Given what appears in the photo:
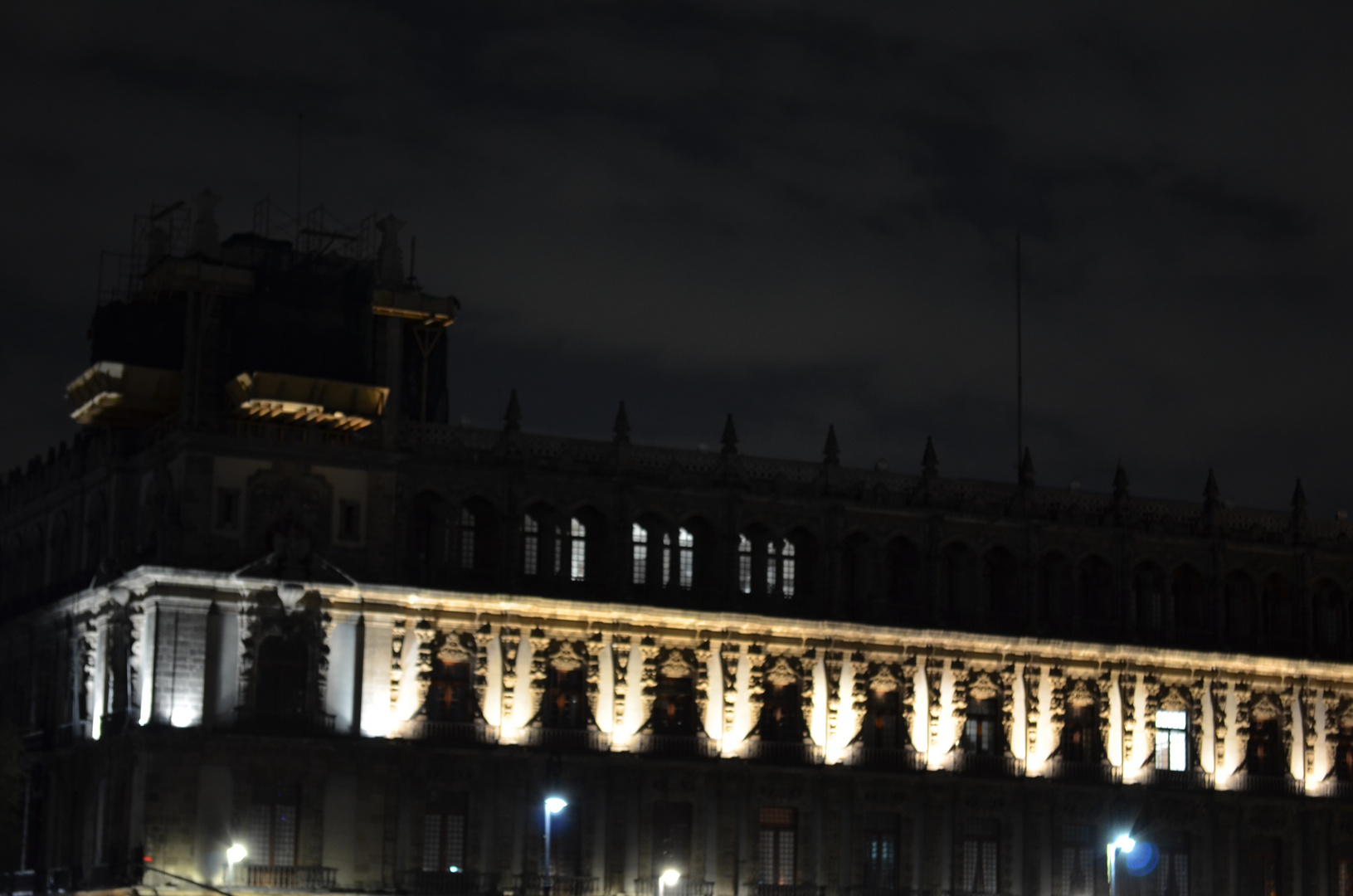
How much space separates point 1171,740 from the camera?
311ft

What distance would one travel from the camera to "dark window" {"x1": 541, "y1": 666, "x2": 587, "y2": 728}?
85.2 meters

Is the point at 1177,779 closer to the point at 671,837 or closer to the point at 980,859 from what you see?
the point at 980,859

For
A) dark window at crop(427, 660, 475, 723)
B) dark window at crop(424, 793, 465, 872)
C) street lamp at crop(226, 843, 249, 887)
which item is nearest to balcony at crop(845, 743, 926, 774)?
dark window at crop(427, 660, 475, 723)

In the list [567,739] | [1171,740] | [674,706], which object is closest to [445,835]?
[567,739]

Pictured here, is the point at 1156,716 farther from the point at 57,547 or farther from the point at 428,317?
the point at 57,547

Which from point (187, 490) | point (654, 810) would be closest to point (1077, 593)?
point (654, 810)

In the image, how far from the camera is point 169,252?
8806 centimetres

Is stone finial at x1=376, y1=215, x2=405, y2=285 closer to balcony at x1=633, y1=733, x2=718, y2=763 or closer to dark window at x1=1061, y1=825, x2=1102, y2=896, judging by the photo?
balcony at x1=633, y1=733, x2=718, y2=763

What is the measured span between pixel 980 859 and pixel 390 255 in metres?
30.1

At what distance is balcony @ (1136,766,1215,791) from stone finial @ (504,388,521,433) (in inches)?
1064

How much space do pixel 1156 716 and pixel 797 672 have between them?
15.1 m

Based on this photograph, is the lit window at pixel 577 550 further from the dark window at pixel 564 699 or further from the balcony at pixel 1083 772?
the balcony at pixel 1083 772

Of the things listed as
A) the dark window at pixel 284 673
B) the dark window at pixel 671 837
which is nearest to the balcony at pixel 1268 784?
the dark window at pixel 671 837

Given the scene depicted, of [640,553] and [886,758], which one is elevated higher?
[640,553]
